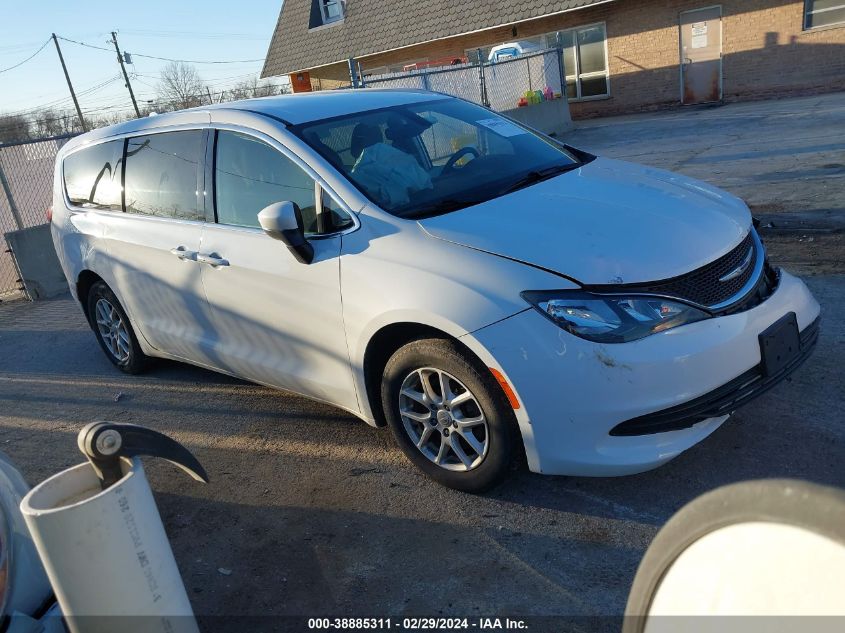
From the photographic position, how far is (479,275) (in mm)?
3115

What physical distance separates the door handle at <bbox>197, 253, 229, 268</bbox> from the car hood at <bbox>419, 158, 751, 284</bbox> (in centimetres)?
130

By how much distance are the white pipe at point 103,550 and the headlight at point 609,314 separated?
163 cm

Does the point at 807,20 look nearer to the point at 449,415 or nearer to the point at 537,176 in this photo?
the point at 537,176

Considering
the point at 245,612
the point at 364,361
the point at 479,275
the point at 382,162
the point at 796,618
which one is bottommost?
the point at 245,612

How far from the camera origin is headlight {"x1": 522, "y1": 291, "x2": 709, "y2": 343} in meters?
2.93

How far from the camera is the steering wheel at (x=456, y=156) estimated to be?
4016mm

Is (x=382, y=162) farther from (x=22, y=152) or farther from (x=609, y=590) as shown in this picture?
(x=22, y=152)

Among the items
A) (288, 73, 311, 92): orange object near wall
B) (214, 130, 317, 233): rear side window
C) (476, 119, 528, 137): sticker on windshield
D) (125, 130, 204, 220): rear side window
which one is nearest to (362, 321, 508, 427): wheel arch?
(214, 130, 317, 233): rear side window

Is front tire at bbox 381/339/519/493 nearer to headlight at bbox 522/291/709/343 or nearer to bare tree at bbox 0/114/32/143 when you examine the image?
headlight at bbox 522/291/709/343

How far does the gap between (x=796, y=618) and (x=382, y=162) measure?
9.90 feet

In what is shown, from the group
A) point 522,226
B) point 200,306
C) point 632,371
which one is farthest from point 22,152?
point 632,371

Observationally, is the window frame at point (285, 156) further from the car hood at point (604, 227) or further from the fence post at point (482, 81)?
the fence post at point (482, 81)

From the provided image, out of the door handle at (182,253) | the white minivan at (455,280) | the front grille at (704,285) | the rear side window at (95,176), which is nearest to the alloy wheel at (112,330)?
the white minivan at (455,280)

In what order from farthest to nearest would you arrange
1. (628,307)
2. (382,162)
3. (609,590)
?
1. (382,162)
2. (628,307)
3. (609,590)
